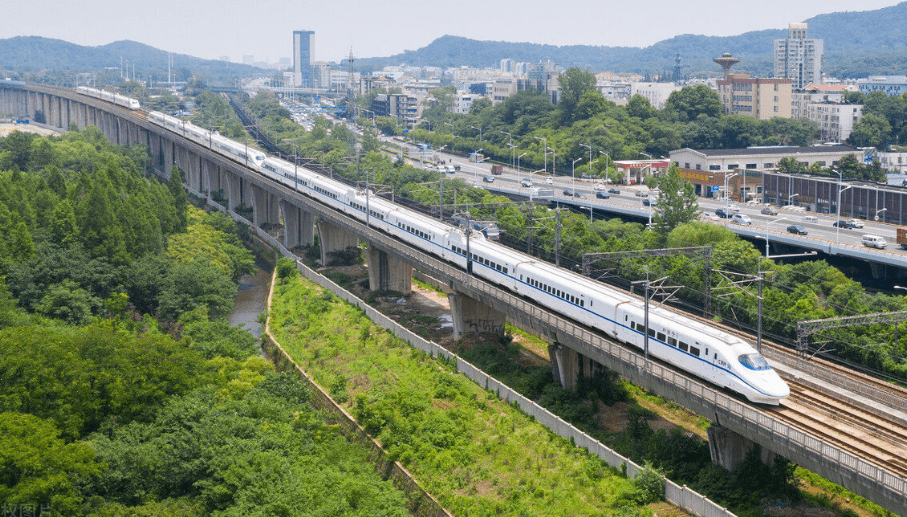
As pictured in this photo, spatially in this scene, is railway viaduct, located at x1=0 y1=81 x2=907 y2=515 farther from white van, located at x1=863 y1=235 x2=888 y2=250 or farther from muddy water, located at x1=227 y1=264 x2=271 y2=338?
white van, located at x1=863 y1=235 x2=888 y2=250

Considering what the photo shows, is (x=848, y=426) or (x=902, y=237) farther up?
(x=902, y=237)

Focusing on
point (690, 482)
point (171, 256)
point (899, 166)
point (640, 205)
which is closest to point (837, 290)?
point (690, 482)

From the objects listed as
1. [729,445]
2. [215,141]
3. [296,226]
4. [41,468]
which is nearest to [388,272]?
[296,226]

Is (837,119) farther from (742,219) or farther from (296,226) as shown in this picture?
(296,226)

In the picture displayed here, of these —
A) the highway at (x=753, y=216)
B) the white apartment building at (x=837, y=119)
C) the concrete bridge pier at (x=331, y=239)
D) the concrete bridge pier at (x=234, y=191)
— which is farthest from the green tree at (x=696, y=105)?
the concrete bridge pier at (x=331, y=239)

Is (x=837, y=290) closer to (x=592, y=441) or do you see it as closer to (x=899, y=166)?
(x=592, y=441)

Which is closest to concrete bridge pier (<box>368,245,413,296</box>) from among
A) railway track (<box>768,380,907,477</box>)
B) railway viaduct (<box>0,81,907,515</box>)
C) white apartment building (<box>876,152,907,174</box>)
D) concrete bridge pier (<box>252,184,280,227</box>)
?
railway viaduct (<box>0,81,907,515</box>)
